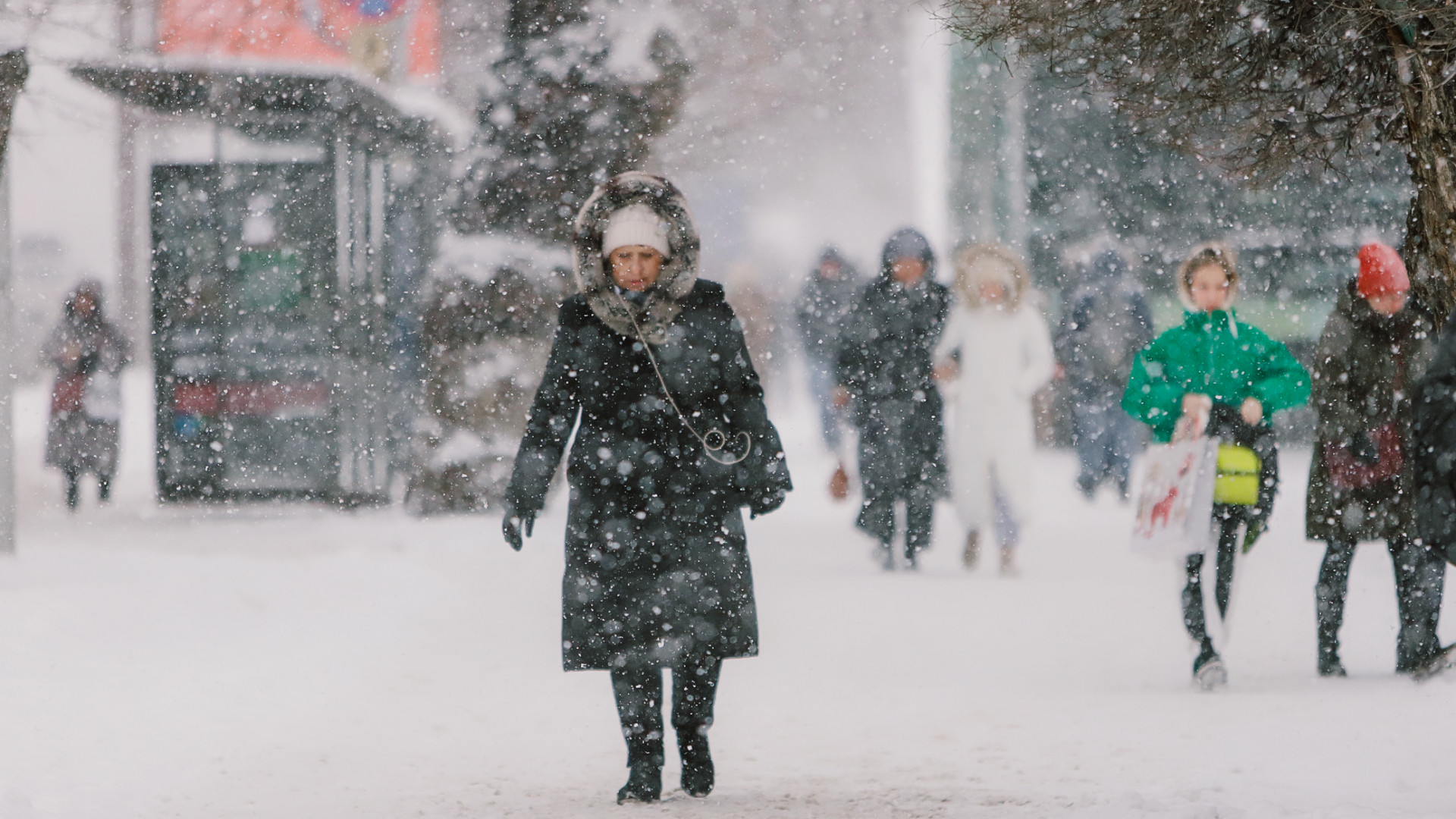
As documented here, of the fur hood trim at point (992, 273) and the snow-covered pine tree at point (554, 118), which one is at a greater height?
the snow-covered pine tree at point (554, 118)

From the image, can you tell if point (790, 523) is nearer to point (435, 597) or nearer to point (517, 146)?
point (517, 146)

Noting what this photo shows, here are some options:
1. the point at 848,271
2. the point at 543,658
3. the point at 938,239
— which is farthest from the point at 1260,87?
the point at 938,239

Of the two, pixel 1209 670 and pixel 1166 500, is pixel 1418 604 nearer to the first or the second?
pixel 1209 670

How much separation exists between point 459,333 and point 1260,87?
7.53m

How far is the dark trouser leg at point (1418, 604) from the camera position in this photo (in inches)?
246

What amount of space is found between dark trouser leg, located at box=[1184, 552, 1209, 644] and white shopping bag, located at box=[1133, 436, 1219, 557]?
5.7 inches

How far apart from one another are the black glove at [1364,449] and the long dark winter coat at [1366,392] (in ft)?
0.07

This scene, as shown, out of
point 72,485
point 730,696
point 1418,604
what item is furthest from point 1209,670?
point 72,485

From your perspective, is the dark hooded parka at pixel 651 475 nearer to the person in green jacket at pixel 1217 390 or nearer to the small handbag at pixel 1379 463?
the person in green jacket at pixel 1217 390

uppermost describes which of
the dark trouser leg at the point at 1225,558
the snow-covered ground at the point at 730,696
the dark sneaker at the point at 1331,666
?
the dark trouser leg at the point at 1225,558

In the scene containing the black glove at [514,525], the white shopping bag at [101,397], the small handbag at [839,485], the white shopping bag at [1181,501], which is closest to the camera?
the black glove at [514,525]

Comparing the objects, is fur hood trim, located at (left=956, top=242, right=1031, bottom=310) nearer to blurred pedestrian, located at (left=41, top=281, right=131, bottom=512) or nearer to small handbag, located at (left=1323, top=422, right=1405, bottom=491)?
small handbag, located at (left=1323, top=422, right=1405, bottom=491)

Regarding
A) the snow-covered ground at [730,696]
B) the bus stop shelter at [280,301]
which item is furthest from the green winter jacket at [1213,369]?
the bus stop shelter at [280,301]

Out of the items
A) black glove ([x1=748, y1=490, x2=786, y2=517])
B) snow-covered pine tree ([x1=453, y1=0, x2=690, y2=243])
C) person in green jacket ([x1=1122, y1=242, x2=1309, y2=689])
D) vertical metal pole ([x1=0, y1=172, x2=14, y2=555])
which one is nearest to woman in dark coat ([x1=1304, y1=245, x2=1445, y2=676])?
person in green jacket ([x1=1122, y1=242, x2=1309, y2=689])
